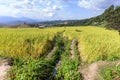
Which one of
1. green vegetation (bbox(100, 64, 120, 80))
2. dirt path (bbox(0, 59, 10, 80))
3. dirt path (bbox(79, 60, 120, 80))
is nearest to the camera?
dirt path (bbox(0, 59, 10, 80))

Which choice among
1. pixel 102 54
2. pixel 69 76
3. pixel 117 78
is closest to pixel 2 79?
pixel 69 76

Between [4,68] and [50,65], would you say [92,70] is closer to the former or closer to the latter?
[50,65]

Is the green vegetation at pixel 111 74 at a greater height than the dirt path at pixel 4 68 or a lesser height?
lesser

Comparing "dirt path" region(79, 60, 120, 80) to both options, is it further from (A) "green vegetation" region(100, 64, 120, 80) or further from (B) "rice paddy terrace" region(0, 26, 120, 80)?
(A) "green vegetation" region(100, 64, 120, 80)

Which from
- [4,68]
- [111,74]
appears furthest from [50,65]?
[111,74]

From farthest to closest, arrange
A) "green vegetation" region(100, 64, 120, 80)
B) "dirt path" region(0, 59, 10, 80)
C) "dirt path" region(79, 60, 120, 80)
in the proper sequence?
1. "dirt path" region(79, 60, 120, 80)
2. "green vegetation" region(100, 64, 120, 80)
3. "dirt path" region(0, 59, 10, 80)

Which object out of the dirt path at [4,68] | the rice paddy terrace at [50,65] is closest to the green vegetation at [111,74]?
the rice paddy terrace at [50,65]

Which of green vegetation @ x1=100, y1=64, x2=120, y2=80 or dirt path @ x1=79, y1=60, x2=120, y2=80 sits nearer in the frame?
green vegetation @ x1=100, y1=64, x2=120, y2=80

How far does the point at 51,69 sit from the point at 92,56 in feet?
16.1

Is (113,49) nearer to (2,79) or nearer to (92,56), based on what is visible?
(92,56)

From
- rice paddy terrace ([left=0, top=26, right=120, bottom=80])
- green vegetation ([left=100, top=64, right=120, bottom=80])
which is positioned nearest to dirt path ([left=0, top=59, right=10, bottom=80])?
rice paddy terrace ([left=0, top=26, right=120, bottom=80])

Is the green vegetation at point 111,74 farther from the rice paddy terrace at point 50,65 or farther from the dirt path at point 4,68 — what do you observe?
the dirt path at point 4,68

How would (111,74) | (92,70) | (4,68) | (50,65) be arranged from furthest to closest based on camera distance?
(50,65)
(92,70)
(4,68)
(111,74)

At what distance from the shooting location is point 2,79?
1480 cm
